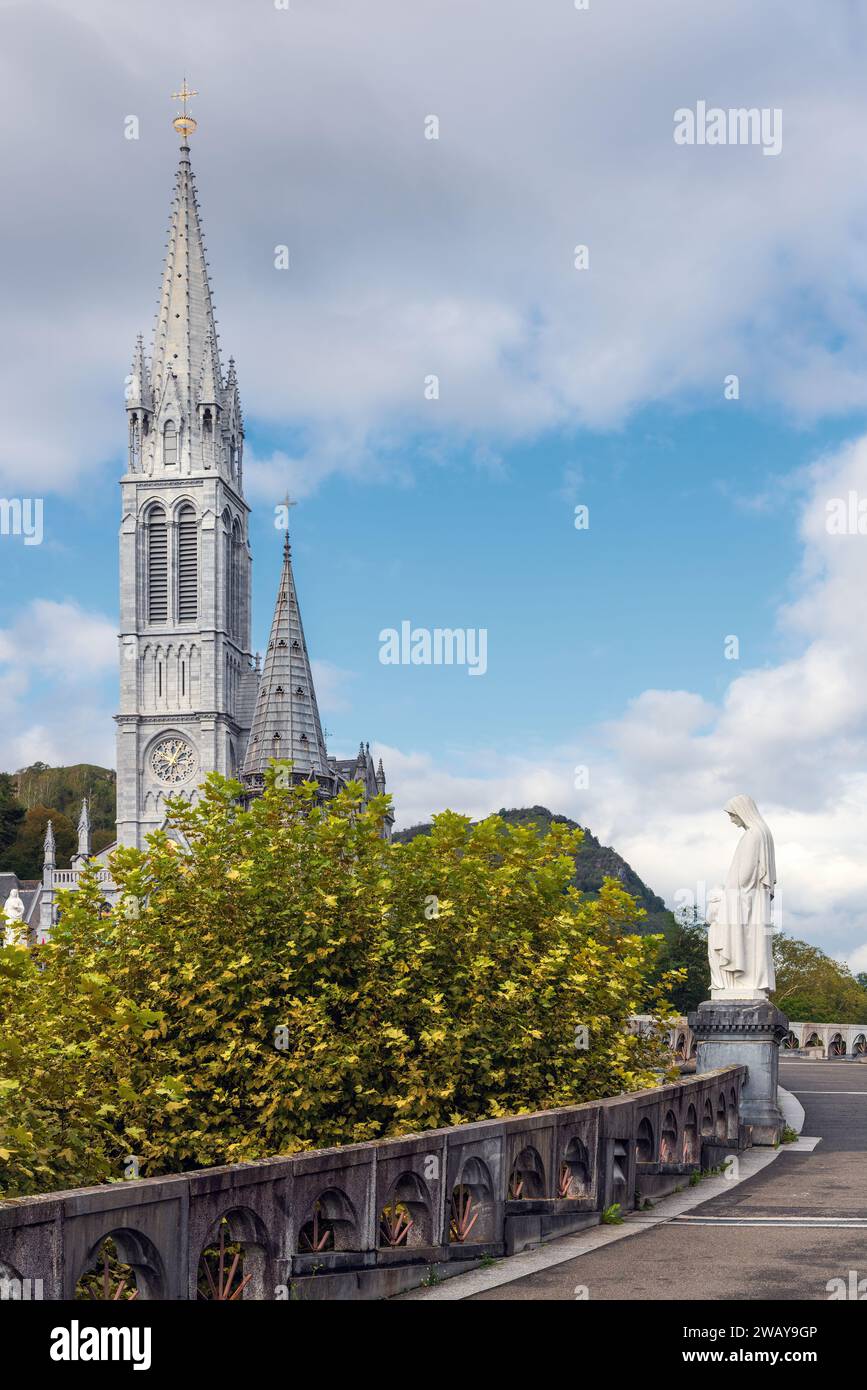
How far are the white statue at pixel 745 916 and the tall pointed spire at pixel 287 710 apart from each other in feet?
259

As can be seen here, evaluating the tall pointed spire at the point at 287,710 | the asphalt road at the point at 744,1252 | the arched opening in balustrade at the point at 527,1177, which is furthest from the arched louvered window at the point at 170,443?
the arched opening in balustrade at the point at 527,1177

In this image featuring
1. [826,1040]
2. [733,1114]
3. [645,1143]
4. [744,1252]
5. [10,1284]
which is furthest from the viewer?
[826,1040]

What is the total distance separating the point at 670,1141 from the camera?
51.7ft

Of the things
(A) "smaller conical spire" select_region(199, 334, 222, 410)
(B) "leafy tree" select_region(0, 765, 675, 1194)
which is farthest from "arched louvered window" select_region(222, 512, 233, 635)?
(B) "leafy tree" select_region(0, 765, 675, 1194)

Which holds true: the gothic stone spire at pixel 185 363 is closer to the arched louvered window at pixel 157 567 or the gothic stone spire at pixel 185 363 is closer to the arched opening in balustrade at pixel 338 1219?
the arched louvered window at pixel 157 567

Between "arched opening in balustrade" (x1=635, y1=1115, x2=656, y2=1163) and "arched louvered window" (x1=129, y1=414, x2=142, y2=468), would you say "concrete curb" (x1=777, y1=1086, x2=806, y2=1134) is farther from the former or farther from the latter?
"arched louvered window" (x1=129, y1=414, x2=142, y2=468)

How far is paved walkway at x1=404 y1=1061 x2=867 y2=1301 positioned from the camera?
366 inches

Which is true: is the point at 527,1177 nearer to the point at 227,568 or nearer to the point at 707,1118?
the point at 707,1118

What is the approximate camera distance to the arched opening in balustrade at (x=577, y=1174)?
1246 cm

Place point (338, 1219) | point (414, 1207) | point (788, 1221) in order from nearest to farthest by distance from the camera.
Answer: point (338, 1219) < point (414, 1207) < point (788, 1221)

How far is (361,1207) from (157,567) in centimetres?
12094

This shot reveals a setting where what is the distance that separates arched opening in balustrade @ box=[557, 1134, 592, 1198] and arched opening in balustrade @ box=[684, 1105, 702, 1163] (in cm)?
408

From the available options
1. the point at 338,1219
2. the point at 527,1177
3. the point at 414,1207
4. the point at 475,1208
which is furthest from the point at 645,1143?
the point at 338,1219
